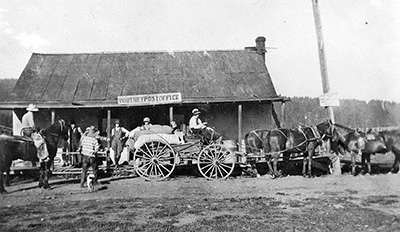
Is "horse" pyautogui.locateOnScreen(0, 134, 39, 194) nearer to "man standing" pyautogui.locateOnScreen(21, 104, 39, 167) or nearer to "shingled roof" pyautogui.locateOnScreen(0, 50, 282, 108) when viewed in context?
"man standing" pyautogui.locateOnScreen(21, 104, 39, 167)

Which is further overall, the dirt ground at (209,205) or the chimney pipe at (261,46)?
the chimney pipe at (261,46)

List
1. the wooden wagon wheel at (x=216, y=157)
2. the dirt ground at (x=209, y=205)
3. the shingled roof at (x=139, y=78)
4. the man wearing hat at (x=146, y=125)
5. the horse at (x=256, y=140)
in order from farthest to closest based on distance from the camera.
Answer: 1. the shingled roof at (x=139, y=78)
2. the horse at (x=256, y=140)
3. the man wearing hat at (x=146, y=125)
4. the wooden wagon wheel at (x=216, y=157)
5. the dirt ground at (x=209, y=205)

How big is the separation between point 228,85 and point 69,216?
10017 mm

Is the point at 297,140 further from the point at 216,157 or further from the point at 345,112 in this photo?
the point at 345,112

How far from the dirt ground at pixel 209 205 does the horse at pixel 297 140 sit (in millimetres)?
1086

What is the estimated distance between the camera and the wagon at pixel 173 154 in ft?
34.6

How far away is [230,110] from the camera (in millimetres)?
15461

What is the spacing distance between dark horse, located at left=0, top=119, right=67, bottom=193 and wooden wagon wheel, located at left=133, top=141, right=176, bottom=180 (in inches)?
89.0

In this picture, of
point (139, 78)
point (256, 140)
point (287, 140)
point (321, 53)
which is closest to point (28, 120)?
point (139, 78)

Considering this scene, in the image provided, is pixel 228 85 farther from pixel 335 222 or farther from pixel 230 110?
pixel 335 222

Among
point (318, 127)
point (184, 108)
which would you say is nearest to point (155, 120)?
point (184, 108)

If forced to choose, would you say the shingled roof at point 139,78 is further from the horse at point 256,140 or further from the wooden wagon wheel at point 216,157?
the wooden wagon wheel at point 216,157

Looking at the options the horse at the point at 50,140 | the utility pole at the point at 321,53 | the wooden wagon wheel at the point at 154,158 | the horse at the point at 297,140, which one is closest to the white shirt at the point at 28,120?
the horse at the point at 50,140

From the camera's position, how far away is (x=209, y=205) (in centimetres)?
723
